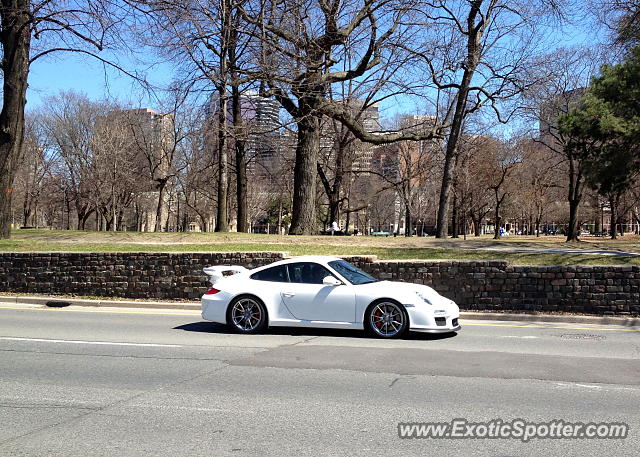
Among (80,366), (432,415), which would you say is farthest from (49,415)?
(432,415)

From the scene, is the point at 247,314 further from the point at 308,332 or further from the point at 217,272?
the point at 217,272

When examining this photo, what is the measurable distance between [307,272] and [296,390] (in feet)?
13.6

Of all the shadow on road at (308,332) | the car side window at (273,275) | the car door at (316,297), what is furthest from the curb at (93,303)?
the car door at (316,297)

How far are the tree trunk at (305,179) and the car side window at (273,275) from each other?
1320cm

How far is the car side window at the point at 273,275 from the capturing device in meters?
11.0

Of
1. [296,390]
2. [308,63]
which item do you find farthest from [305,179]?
[296,390]

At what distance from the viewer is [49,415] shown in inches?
236

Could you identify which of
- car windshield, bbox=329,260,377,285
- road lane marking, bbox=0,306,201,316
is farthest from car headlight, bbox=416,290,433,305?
road lane marking, bbox=0,306,201,316

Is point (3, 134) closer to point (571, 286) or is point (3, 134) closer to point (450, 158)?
point (450, 158)

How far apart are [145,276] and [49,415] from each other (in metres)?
10.9

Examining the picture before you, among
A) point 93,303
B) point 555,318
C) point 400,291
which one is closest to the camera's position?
point 400,291

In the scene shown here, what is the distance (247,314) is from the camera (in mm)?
10984

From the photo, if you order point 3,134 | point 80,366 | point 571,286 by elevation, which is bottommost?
point 80,366

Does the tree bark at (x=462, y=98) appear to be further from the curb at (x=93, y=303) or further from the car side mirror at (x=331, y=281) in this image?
the car side mirror at (x=331, y=281)
